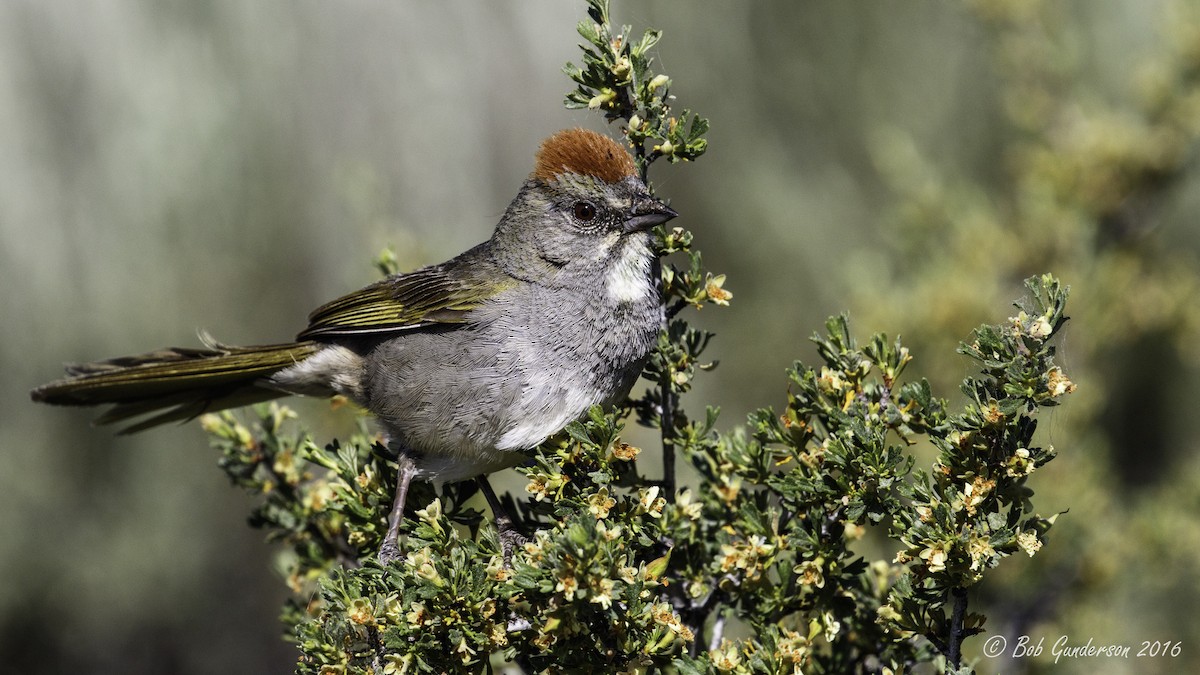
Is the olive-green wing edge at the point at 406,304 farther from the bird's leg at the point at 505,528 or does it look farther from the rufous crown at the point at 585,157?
the bird's leg at the point at 505,528

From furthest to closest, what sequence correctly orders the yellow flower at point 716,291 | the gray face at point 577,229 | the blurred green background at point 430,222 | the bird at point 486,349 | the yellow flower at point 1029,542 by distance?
the blurred green background at point 430,222 < the gray face at point 577,229 < the bird at point 486,349 < the yellow flower at point 716,291 < the yellow flower at point 1029,542

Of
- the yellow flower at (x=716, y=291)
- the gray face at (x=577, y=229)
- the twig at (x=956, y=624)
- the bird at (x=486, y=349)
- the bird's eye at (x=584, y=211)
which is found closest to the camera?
the twig at (x=956, y=624)

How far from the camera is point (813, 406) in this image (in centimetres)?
248

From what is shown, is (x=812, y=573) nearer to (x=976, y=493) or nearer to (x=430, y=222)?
(x=976, y=493)

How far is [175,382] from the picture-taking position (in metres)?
3.26

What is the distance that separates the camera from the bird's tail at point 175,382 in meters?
3.23

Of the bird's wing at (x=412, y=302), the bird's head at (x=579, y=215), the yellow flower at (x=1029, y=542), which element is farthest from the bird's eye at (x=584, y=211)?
the yellow flower at (x=1029, y=542)

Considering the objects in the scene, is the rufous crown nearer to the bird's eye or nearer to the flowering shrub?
the bird's eye

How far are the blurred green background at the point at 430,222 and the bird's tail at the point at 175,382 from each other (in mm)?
764

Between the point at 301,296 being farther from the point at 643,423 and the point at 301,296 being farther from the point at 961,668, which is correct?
the point at 961,668

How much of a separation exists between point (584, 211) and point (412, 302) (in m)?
0.60

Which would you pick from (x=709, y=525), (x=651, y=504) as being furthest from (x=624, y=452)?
(x=709, y=525)

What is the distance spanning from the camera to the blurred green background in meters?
4.50

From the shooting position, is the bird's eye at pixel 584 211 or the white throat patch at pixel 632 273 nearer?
the white throat patch at pixel 632 273
